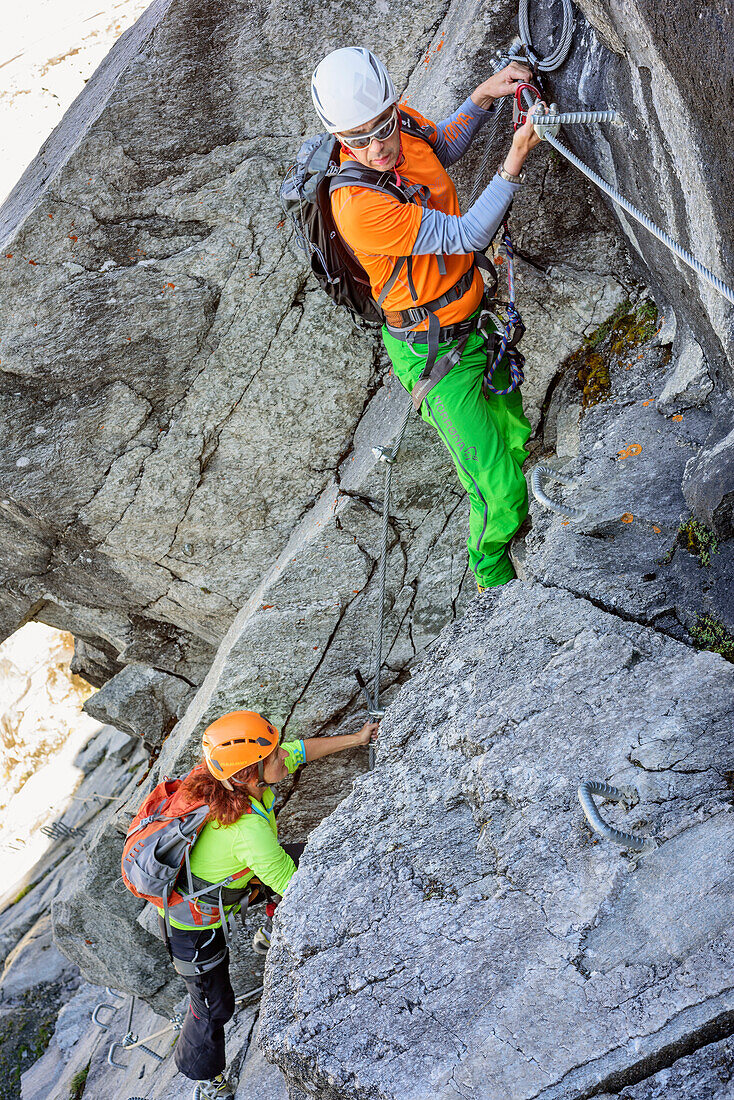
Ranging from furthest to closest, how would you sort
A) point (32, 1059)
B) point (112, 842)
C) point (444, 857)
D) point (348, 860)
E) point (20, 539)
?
point (32, 1059), point (112, 842), point (20, 539), point (348, 860), point (444, 857)

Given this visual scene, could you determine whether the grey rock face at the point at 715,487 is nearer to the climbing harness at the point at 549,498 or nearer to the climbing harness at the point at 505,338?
the climbing harness at the point at 549,498

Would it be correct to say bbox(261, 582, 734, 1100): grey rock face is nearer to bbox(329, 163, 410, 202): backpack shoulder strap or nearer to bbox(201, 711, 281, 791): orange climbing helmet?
bbox(201, 711, 281, 791): orange climbing helmet

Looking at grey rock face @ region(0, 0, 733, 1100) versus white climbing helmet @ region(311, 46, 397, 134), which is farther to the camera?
white climbing helmet @ region(311, 46, 397, 134)

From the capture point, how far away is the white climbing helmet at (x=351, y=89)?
11.5ft

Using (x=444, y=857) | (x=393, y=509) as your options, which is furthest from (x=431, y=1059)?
(x=393, y=509)

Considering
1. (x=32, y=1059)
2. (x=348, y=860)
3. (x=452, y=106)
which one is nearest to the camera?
(x=348, y=860)

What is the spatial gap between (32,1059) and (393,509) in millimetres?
7760

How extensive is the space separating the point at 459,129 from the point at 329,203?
87 centimetres

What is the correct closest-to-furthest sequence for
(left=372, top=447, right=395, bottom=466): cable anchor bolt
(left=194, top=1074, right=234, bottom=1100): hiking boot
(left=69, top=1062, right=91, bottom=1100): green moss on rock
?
(left=372, top=447, right=395, bottom=466): cable anchor bolt, (left=194, top=1074, right=234, bottom=1100): hiking boot, (left=69, top=1062, right=91, bottom=1100): green moss on rock

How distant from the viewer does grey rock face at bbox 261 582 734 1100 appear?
2.73 meters

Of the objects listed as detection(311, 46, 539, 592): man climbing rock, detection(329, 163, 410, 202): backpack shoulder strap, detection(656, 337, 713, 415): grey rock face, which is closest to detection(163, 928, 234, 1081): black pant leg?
detection(311, 46, 539, 592): man climbing rock

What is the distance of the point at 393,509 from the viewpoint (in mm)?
5562

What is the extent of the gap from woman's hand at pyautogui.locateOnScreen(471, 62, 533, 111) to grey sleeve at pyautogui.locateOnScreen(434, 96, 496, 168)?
0.06 meters

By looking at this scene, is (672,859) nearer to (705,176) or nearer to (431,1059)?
(431,1059)
